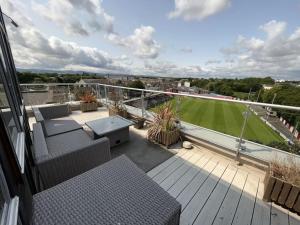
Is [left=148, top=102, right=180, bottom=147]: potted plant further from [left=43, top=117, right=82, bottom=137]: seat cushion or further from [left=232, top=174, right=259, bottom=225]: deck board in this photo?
[left=43, top=117, right=82, bottom=137]: seat cushion

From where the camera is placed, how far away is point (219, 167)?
2.61 metres

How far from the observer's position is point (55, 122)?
3746 millimetres

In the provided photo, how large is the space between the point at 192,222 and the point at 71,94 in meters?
6.70

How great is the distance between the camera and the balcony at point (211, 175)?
1771 millimetres

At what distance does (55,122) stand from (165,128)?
2.80 metres

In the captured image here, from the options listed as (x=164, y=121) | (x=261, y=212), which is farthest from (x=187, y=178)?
(x=164, y=121)

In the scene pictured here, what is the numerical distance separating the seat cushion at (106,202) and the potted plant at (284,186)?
157 cm

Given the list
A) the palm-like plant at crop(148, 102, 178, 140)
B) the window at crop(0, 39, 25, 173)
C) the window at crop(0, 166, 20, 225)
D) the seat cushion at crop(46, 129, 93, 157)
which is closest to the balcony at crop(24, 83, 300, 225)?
the palm-like plant at crop(148, 102, 178, 140)

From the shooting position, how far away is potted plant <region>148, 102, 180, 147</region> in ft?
10.7

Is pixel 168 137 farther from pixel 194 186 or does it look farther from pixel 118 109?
pixel 118 109

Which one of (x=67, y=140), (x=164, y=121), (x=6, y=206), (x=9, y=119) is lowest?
(x=67, y=140)

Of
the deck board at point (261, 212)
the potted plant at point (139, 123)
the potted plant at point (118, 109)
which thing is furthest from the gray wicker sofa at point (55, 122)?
the deck board at point (261, 212)

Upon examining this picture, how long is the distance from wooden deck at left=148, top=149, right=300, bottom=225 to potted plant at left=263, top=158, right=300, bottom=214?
101 millimetres

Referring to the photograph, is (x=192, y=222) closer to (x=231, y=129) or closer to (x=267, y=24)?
(x=267, y=24)
